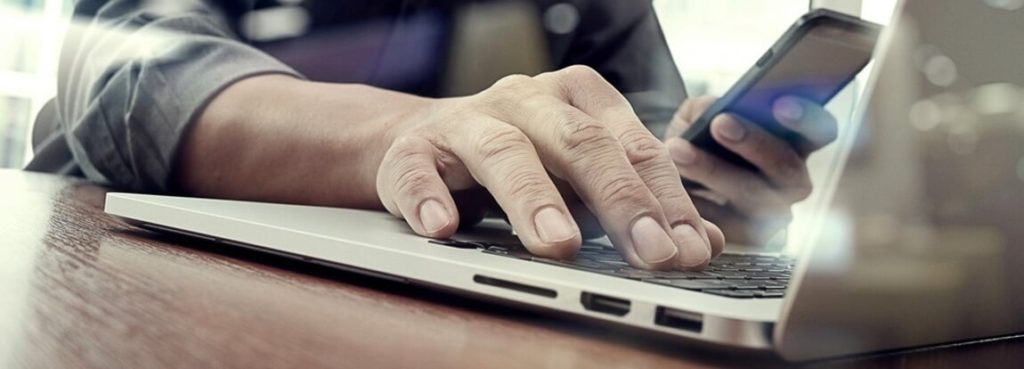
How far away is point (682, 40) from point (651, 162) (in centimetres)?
173

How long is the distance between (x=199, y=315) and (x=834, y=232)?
6.4 inches

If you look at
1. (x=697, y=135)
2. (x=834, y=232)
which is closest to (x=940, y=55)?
(x=834, y=232)

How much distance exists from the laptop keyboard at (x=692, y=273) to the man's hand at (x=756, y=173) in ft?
0.75

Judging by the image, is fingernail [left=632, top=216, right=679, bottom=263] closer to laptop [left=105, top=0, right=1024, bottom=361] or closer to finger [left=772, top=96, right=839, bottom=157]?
laptop [left=105, top=0, right=1024, bottom=361]

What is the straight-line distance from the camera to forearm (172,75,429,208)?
64 centimetres

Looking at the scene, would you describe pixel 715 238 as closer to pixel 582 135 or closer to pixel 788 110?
pixel 582 135

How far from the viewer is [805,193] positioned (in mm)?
761

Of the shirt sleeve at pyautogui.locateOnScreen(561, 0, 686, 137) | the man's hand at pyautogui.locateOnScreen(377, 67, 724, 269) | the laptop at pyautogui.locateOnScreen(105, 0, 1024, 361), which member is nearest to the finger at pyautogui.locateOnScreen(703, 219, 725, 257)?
the man's hand at pyautogui.locateOnScreen(377, 67, 724, 269)

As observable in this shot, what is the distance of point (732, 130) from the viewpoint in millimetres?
670

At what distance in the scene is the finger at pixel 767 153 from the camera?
670 millimetres

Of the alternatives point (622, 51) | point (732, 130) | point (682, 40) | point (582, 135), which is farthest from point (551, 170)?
point (682, 40)

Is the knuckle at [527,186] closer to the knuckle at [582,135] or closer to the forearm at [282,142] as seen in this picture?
the knuckle at [582,135]

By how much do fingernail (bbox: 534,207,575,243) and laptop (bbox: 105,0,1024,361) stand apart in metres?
0.01

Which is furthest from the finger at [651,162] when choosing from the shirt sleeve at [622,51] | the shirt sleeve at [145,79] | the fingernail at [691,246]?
the shirt sleeve at [622,51]
